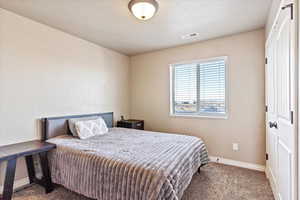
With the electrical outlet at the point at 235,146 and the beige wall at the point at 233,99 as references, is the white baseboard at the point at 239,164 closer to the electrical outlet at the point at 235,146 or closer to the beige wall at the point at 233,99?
the beige wall at the point at 233,99

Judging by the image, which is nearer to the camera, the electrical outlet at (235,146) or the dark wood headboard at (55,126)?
the dark wood headboard at (55,126)

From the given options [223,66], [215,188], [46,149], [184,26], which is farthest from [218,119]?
[46,149]

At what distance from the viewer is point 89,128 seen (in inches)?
107

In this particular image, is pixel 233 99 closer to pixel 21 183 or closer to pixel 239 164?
Answer: pixel 239 164

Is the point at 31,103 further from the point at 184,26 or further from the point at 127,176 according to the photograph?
the point at 184,26

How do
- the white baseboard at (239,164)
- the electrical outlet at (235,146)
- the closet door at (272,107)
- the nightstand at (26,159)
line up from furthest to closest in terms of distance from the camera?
1. the electrical outlet at (235,146)
2. the white baseboard at (239,164)
3. the closet door at (272,107)
4. the nightstand at (26,159)

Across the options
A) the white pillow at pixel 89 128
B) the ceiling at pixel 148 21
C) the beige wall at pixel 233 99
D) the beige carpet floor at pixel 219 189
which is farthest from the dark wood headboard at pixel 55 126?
the beige wall at pixel 233 99

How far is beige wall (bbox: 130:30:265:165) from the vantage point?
276cm

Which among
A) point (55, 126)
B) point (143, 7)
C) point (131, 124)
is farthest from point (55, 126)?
point (143, 7)

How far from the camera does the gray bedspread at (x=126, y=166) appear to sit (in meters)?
1.46

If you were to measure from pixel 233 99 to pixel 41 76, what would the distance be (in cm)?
331

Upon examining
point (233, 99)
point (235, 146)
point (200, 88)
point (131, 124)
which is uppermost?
point (200, 88)

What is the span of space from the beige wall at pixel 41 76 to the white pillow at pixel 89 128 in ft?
1.29

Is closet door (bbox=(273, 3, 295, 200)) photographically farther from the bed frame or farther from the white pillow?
the bed frame
